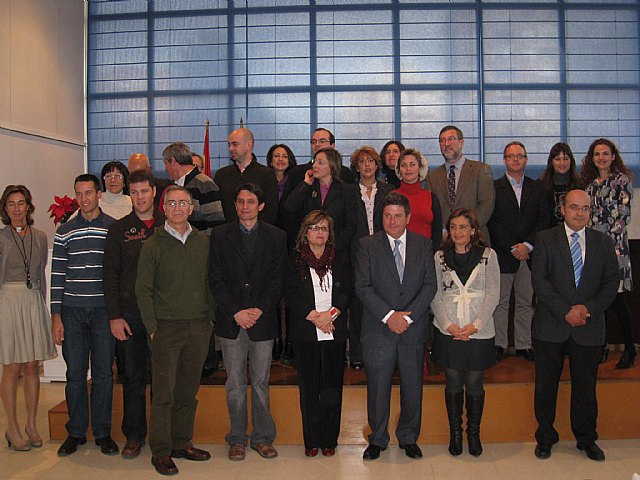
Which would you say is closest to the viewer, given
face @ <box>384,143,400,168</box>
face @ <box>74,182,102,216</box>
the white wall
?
face @ <box>74,182,102,216</box>

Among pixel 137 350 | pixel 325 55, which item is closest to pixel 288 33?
pixel 325 55

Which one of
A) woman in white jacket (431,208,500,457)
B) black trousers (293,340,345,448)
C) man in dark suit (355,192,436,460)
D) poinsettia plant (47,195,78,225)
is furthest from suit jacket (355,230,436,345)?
poinsettia plant (47,195,78,225)

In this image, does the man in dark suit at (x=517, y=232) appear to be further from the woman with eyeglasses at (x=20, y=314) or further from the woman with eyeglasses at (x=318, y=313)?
the woman with eyeglasses at (x=20, y=314)

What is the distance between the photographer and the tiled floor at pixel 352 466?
11.8 ft

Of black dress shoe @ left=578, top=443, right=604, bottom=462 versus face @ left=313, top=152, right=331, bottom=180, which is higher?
face @ left=313, top=152, right=331, bottom=180

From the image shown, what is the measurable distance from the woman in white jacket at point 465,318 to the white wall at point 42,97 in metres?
5.15

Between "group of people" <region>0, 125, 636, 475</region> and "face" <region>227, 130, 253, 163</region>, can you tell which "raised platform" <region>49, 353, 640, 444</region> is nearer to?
"group of people" <region>0, 125, 636, 475</region>

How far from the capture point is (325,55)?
318 inches

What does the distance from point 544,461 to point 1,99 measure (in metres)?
6.32

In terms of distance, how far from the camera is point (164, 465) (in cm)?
362

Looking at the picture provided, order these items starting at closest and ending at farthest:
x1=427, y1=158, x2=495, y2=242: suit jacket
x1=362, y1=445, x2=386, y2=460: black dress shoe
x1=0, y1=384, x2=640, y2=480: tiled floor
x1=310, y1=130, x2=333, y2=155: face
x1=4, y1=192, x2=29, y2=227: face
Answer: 1. x1=0, y1=384, x2=640, y2=480: tiled floor
2. x1=362, y1=445, x2=386, y2=460: black dress shoe
3. x1=4, y1=192, x2=29, y2=227: face
4. x1=427, y1=158, x2=495, y2=242: suit jacket
5. x1=310, y1=130, x2=333, y2=155: face

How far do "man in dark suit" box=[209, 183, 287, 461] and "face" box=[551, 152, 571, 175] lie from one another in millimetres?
2181

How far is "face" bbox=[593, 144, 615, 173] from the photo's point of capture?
4438mm

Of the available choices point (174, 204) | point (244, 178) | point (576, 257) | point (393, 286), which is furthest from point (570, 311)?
point (174, 204)
